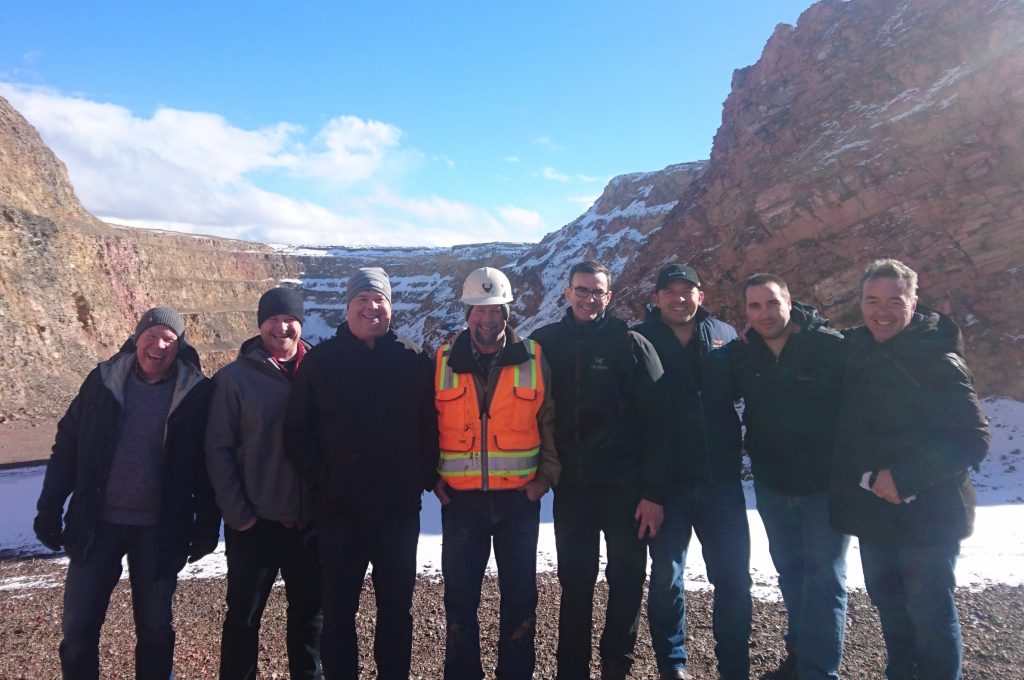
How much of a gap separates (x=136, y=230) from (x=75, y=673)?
2987 inches

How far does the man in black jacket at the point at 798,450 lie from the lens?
11.4ft

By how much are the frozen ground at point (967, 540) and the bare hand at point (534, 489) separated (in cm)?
340

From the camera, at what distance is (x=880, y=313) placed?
3244 millimetres

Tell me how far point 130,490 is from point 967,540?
9621 mm

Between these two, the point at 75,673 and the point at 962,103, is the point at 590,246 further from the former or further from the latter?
the point at 75,673

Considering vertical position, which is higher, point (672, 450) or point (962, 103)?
point (962, 103)

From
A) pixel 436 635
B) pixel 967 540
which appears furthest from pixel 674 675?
pixel 967 540

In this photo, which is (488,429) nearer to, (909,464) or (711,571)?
(711,571)

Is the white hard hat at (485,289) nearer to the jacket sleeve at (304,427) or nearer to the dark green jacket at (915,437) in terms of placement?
the jacket sleeve at (304,427)

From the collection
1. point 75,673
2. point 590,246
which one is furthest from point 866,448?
point 590,246

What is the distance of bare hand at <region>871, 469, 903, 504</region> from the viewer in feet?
10.1

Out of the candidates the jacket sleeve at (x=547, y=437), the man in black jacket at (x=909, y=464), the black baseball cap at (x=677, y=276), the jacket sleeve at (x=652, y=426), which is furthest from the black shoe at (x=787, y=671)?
the black baseball cap at (x=677, y=276)

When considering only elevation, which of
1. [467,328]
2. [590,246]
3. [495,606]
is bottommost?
[495,606]

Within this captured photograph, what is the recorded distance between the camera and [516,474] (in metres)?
3.49
